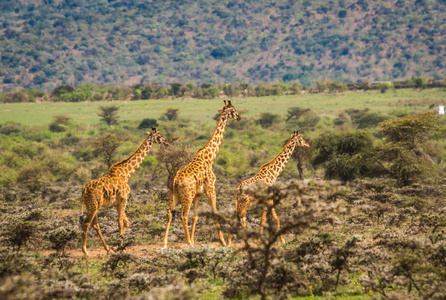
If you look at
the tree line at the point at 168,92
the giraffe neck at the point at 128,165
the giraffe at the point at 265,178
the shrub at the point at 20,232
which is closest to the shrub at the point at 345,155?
the giraffe at the point at 265,178

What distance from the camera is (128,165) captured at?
52.0 ft

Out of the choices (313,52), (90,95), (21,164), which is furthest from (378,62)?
(21,164)

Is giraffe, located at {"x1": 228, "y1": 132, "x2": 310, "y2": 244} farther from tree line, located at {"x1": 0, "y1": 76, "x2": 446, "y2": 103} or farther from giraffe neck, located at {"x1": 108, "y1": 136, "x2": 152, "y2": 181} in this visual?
tree line, located at {"x1": 0, "y1": 76, "x2": 446, "y2": 103}

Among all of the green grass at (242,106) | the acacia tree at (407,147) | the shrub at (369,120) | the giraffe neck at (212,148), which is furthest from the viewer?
the green grass at (242,106)

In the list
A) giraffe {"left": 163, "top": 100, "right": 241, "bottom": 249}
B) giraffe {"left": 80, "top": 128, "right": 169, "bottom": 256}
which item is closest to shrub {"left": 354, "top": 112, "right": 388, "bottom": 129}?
giraffe {"left": 163, "top": 100, "right": 241, "bottom": 249}

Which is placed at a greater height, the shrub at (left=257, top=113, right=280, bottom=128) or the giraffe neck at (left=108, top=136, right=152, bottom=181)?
the giraffe neck at (left=108, top=136, right=152, bottom=181)

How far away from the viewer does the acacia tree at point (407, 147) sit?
26.4m

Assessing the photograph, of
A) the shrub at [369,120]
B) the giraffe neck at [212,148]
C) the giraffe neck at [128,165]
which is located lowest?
the shrub at [369,120]

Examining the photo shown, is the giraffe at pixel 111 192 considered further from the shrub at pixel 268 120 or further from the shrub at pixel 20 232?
the shrub at pixel 268 120

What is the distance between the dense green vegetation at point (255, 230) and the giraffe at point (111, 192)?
0.48 meters

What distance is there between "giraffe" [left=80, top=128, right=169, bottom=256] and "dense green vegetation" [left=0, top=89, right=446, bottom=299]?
0.48m

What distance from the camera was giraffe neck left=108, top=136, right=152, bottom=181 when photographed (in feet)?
50.8

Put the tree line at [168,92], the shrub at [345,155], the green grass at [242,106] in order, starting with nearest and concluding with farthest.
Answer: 1. the shrub at [345,155]
2. the green grass at [242,106]
3. the tree line at [168,92]

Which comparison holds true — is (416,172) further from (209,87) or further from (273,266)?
(209,87)
